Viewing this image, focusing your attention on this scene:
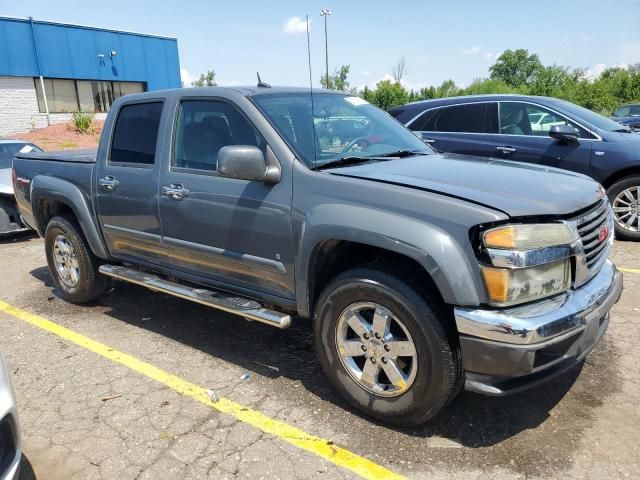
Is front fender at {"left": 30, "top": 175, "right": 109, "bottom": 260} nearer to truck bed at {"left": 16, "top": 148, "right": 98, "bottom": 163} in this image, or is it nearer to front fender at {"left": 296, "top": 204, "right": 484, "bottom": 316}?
truck bed at {"left": 16, "top": 148, "right": 98, "bottom": 163}

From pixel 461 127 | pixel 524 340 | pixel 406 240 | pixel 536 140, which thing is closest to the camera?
pixel 524 340

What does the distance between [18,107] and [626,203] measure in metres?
27.7

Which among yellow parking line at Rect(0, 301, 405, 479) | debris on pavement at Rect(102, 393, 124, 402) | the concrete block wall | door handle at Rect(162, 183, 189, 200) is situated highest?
the concrete block wall

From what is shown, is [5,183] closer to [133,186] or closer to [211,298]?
[133,186]

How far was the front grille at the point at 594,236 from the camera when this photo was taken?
2.77m

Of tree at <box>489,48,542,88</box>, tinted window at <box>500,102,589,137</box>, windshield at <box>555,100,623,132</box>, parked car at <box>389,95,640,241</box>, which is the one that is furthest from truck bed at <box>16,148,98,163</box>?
tree at <box>489,48,542,88</box>

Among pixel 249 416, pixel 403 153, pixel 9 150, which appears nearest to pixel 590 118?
pixel 403 153

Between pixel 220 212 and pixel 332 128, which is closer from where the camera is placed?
pixel 220 212

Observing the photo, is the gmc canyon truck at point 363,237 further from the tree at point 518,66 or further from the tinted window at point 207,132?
the tree at point 518,66

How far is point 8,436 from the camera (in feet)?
7.07

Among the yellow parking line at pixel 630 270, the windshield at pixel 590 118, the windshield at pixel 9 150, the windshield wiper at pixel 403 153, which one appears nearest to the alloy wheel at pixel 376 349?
the windshield wiper at pixel 403 153

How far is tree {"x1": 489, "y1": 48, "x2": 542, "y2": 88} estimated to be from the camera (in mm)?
97375

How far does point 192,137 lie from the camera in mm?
3863

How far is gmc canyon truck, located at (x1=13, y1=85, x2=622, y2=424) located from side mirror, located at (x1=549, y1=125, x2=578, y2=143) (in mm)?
3139
